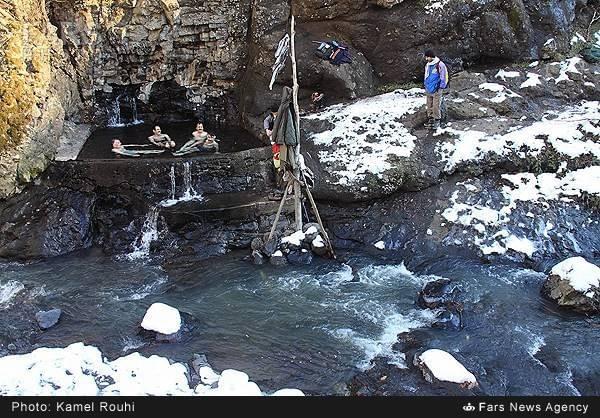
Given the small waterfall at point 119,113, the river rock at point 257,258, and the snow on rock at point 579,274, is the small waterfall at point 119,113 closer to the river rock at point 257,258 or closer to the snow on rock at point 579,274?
the river rock at point 257,258

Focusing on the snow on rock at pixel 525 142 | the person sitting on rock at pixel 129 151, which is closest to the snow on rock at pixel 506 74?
the snow on rock at pixel 525 142

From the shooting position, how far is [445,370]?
316 inches

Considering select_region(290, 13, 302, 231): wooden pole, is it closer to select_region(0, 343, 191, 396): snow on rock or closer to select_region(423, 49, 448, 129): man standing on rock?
select_region(423, 49, 448, 129): man standing on rock

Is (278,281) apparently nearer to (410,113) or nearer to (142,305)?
(142,305)

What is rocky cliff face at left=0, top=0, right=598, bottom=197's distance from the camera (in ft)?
53.9

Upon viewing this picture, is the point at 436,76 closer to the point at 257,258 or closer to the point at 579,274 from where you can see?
the point at 579,274

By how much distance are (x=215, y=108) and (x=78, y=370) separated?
38.5 feet

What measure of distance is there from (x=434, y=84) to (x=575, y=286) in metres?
6.12

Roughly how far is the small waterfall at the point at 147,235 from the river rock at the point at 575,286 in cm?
862

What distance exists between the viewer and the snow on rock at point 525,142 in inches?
525

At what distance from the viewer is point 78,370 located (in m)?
8.19

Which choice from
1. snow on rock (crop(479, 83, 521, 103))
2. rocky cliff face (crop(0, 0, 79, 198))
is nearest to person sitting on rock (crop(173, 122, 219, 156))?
rocky cliff face (crop(0, 0, 79, 198))

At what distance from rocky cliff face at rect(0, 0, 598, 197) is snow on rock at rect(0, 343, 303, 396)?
8627 millimetres
